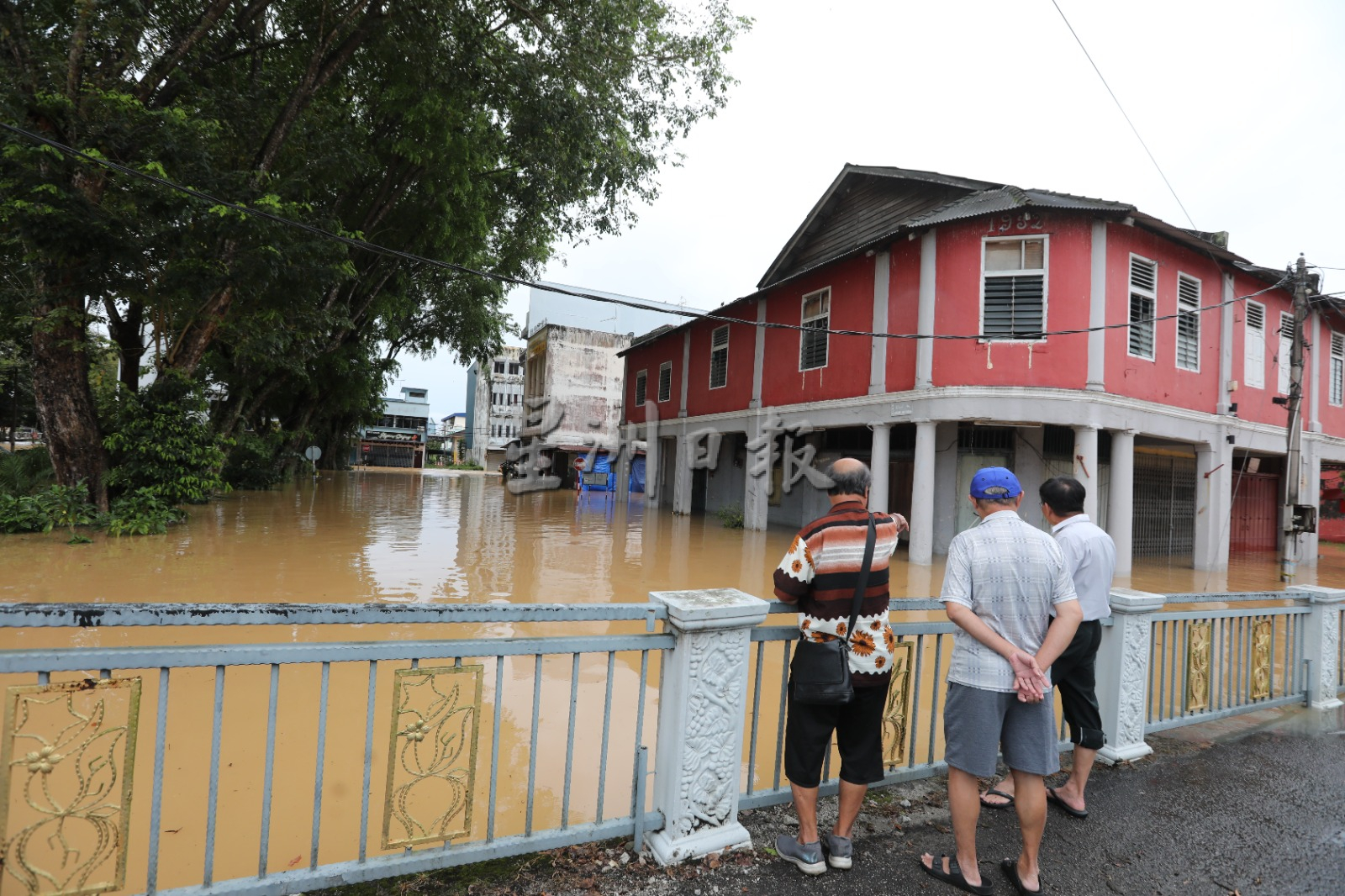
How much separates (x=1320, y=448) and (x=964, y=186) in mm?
11429

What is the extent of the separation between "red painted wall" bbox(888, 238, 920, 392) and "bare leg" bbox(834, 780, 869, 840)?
10.1 metres

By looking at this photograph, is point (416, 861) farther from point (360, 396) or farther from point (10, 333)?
point (360, 396)

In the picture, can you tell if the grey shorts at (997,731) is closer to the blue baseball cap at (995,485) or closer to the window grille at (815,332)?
the blue baseball cap at (995,485)

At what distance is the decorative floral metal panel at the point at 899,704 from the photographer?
126 inches

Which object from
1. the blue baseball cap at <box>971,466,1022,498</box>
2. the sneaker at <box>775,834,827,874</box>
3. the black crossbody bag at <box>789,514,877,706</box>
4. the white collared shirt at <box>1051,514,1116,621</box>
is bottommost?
the sneaker at <box>775,834,827,874</box>

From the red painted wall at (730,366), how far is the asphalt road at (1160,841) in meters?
12.9

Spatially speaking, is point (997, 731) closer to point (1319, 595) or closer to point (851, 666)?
point (851, 666)

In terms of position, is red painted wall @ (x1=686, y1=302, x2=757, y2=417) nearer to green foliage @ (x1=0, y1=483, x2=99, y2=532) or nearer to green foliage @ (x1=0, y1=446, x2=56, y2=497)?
green foliage @ (x1=0, y1=483, x2=99, y2=532)

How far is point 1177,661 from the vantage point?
6.66 meters

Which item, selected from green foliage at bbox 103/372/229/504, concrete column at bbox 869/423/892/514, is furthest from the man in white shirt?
green foliage at bbox 103/372/229/504

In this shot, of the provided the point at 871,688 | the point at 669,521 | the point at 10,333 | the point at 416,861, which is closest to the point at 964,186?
the point at 669,521

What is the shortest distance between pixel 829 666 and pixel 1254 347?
16.6 m

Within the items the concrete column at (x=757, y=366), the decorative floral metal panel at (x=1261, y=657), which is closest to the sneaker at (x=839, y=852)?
the decorative floral metal panel at (x=1261, y=657)

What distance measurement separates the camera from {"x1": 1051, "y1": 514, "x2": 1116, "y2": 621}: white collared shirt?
3.29 meters
